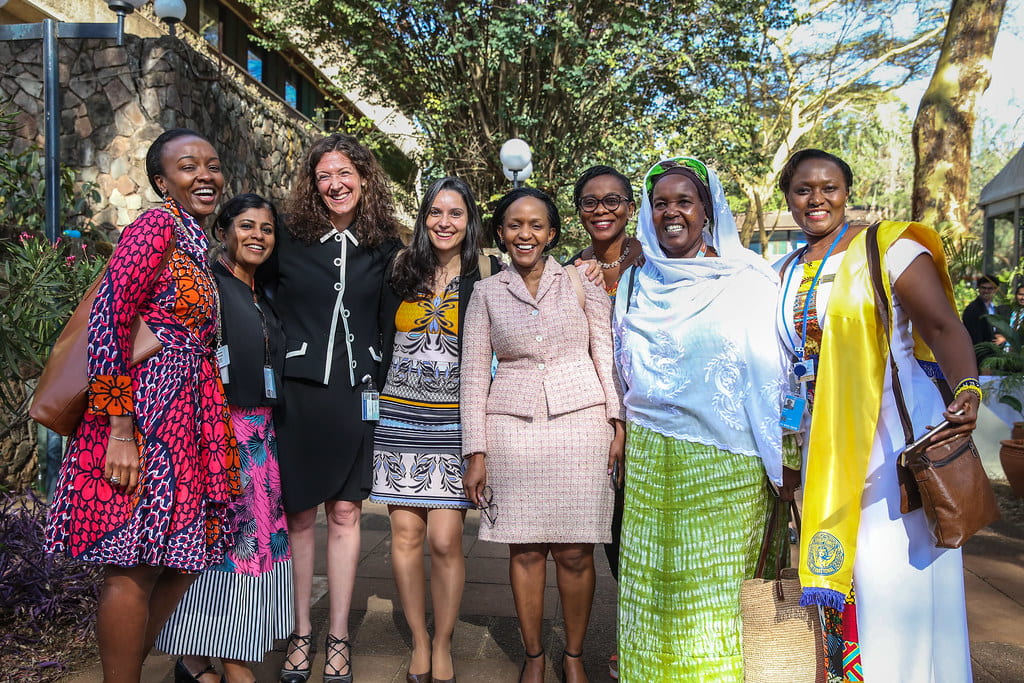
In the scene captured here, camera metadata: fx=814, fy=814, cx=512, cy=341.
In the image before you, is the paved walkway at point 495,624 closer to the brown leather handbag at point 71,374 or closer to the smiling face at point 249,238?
the brown leather handbag at point 71,374

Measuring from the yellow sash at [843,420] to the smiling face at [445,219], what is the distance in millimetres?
1458

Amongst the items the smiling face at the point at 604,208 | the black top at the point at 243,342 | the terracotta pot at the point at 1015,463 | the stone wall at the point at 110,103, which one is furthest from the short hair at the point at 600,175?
the stone wall at the point at 110,103

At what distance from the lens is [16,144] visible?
343 inches

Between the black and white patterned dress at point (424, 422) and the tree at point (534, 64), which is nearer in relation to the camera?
the black and white patterned dress at point (424, 422)

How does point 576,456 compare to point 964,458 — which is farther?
point 576,456

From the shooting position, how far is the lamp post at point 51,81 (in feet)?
14.7

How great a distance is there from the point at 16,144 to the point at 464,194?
24.9 feet

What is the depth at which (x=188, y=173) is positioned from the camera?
2.66 m

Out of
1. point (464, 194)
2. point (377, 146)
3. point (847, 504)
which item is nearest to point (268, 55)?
point (377, 146)

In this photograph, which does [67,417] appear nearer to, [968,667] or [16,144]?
[968,667]

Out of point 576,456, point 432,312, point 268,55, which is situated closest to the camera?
point 576,456

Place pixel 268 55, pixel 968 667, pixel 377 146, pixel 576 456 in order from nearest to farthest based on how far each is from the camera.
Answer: pixel 968 667, pixel 576 456, pixel 377 146, pixel 268 55

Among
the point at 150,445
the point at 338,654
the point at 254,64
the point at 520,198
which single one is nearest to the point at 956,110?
the point at 520,198

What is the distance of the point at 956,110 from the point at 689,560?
24.2 ft
